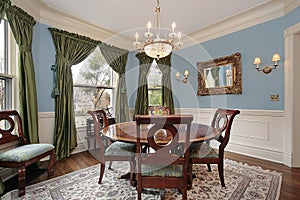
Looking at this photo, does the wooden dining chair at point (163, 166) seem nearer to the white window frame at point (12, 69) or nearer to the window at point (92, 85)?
the white window frame at point (12, 69)

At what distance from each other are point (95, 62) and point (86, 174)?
99.3 inches

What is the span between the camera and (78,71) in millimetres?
3648

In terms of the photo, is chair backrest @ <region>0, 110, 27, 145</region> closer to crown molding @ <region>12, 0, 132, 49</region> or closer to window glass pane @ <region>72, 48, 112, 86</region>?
window glass pane @ <region>72, 48, 112, 86</region>

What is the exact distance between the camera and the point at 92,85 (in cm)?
389

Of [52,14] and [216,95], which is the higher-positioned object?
[52,14]

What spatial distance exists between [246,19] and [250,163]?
2.74m

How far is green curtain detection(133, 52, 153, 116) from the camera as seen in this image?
4.65 meters

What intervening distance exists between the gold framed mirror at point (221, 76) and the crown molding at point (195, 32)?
0.61 meters

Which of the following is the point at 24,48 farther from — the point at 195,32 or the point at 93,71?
the point at 195,32

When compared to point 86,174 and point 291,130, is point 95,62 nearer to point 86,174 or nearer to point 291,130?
point 86,174

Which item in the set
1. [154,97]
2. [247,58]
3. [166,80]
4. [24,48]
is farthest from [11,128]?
[247,58]

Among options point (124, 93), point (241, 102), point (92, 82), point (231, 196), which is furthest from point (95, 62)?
point (231, 196)

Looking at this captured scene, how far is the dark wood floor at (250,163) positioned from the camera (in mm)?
2002

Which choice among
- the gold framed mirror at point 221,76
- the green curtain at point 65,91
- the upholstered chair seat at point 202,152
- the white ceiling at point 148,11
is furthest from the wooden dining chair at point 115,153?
the gold framed mirror at point 221,76
